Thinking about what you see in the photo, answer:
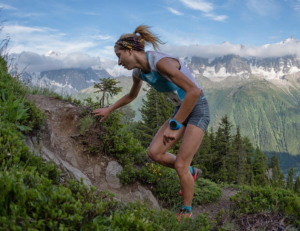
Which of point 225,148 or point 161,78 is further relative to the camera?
point 225,148

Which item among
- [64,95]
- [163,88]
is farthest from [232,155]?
[163,88]

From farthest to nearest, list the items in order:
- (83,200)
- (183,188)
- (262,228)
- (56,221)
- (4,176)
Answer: (183,188)
(262,228)
(83,200)
(4,176)
(56,221)

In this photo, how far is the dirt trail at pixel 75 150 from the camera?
20.9ft

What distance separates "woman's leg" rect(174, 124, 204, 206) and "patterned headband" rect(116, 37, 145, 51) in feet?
5.33

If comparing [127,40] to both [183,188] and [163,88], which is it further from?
[183,188]

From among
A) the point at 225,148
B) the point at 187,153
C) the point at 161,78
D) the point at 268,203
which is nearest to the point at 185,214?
the point at 187,153

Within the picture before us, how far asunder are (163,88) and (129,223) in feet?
7.95

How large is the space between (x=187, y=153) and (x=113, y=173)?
2740mm

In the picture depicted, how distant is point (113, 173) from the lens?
668cm

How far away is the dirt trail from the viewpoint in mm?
6355

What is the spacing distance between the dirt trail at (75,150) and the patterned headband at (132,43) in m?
3.19

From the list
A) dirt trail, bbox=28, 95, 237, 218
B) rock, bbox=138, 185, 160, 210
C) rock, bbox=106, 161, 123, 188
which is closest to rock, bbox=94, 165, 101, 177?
dirt trail, bbox=28, 95, 237, 218

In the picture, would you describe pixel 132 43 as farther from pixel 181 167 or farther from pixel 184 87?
pixel 181 167

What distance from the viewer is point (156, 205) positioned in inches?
249
